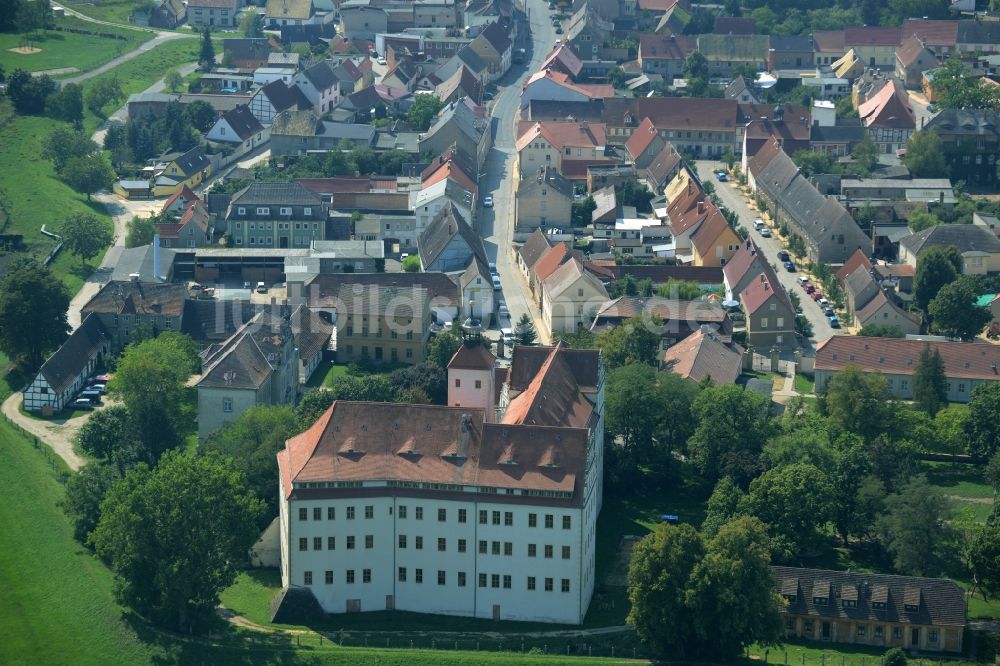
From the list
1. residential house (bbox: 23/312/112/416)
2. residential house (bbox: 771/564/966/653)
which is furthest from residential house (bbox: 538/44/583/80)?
residential house (bbox: 771/564/966/653)

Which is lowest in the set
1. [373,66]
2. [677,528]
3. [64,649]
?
[64,649]

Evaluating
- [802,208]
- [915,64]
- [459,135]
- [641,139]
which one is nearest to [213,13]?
[459,135]

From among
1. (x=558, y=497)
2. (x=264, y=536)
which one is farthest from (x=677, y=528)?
(x=264, y=536)

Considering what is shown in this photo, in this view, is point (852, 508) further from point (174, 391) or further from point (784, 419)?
point (174, 391)

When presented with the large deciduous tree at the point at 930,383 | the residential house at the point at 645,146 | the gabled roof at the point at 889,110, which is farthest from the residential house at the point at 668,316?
the gabled roof at the point at 889,110

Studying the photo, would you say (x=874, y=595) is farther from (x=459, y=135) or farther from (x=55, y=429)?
(x=459, y=135)
